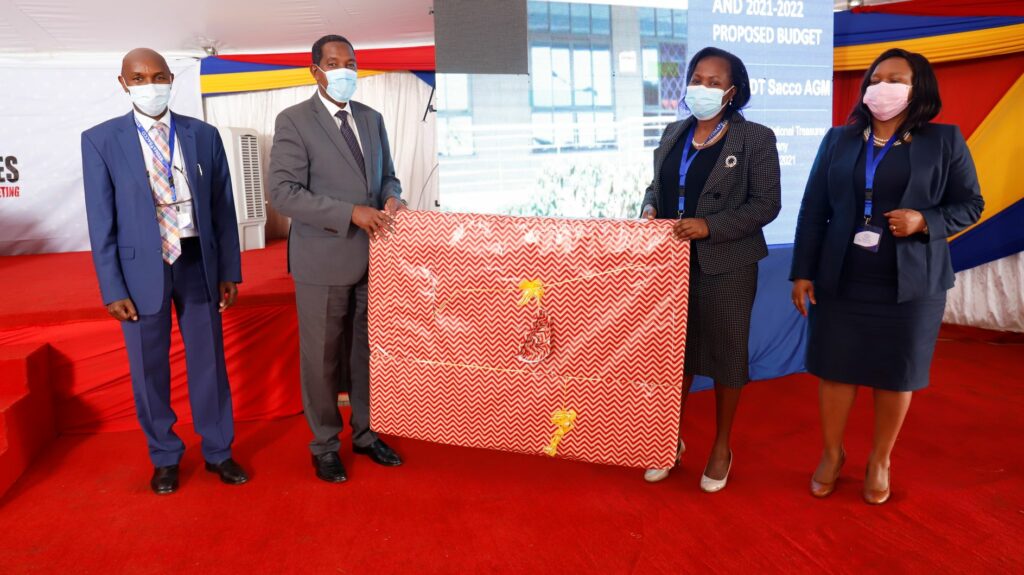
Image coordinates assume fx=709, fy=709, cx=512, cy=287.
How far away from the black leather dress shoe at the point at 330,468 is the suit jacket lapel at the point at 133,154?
3.51 feet

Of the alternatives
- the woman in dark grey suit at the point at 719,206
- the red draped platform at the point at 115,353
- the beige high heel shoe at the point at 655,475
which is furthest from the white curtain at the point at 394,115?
the beige high heel shoe at the point at 655,475

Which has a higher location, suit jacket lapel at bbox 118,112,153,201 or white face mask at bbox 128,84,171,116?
white face mask at bbox 128,84,171,116

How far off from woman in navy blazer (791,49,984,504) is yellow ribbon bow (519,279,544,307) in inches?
34.5

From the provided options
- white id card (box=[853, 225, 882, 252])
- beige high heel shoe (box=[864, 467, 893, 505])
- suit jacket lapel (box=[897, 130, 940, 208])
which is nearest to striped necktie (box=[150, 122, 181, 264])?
white id card (box=[853, 225, 882, 252])

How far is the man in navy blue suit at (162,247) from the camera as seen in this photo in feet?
7.54

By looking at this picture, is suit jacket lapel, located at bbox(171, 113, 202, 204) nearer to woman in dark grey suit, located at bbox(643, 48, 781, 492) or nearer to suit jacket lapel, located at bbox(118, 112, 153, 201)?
suit jacket lapel, located at bbox(118, 112, 153, 201)

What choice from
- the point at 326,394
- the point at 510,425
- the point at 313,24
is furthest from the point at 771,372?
the point at 313,24

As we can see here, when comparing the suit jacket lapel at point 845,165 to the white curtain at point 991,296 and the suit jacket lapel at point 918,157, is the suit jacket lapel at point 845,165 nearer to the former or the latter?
the suit jacket lapel at point 918,157

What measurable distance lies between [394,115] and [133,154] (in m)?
4.15

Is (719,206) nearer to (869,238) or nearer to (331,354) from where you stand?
(869,238)

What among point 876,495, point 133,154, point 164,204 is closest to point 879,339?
point 876,495

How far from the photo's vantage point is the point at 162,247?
2359mm

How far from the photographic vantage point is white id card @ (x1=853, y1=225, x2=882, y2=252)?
7.02ft

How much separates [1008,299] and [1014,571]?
3.29 metres
